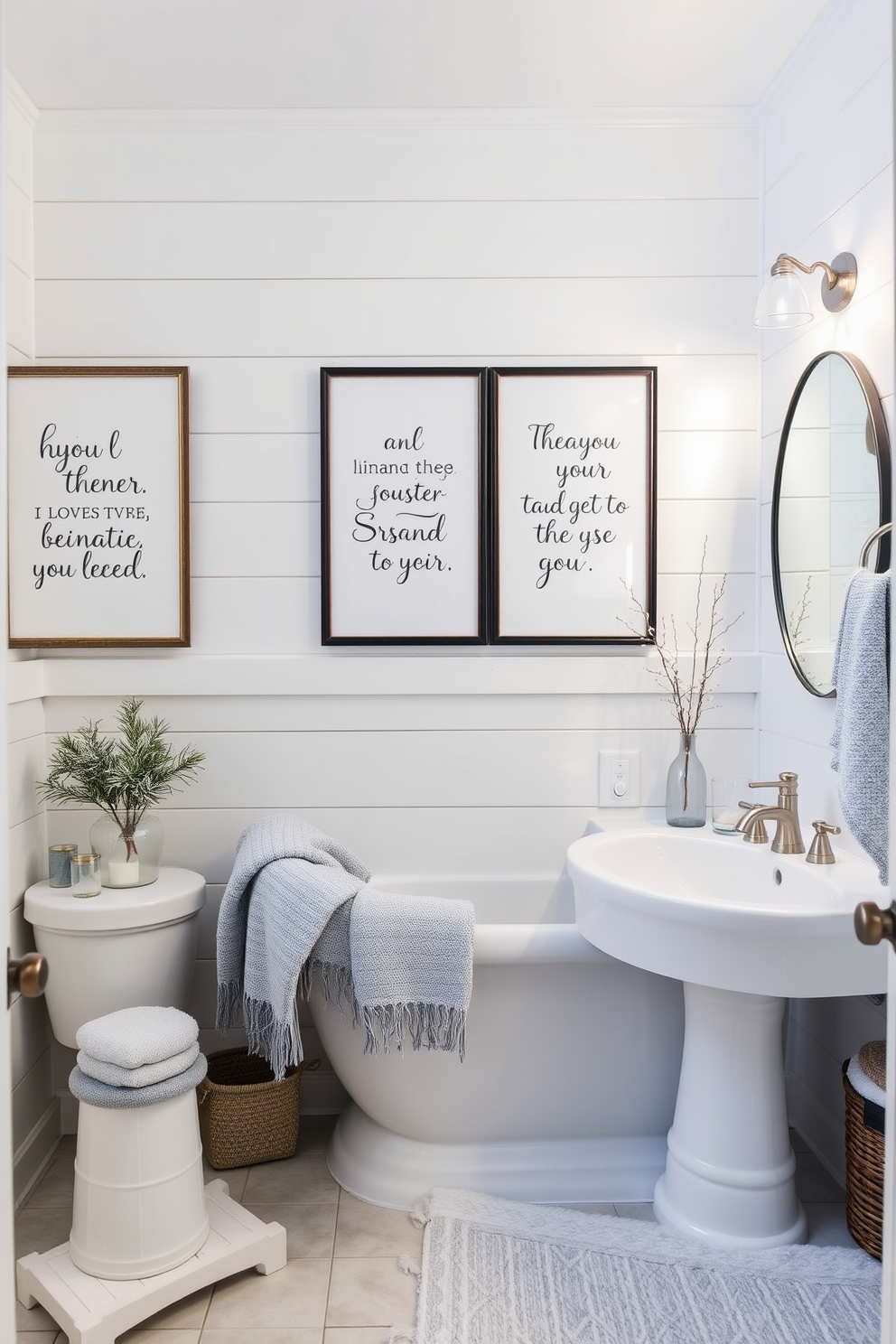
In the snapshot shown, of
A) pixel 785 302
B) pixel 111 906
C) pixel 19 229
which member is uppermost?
pixel 19 229

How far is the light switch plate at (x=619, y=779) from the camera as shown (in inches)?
96.4

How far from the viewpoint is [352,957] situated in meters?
1.86

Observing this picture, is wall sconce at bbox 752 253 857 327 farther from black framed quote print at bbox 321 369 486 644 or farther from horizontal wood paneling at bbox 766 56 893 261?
black framed quote print at bbox 321 369 486 644

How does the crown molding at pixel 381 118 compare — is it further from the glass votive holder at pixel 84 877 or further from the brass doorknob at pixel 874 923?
the brass doorknob at pixel 874 923

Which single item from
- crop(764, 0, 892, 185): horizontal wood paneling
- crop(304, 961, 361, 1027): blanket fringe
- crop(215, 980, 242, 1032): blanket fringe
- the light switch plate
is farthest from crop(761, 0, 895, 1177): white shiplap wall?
crop(215, 980, 242, 1032): blanket fringe

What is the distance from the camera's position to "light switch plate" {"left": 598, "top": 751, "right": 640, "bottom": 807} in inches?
96.4

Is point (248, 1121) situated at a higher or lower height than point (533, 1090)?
lower

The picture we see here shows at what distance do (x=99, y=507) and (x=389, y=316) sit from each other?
83 centimetres

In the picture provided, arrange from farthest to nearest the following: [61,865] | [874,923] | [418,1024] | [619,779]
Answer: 1. [619,779]
2. [61,865]
3. [418,1024]
4. [874,923]

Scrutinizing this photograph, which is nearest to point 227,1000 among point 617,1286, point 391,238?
point 617,1286

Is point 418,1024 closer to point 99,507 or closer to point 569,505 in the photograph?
point 569,505

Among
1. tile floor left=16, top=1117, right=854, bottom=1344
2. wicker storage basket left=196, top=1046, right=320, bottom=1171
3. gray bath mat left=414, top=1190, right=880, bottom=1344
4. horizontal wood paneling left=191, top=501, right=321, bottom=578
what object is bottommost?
tile floor left=16, top=1117, right=854, bottom=1344

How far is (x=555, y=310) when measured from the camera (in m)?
2.42

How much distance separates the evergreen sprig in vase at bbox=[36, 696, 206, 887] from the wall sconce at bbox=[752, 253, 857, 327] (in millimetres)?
1573
